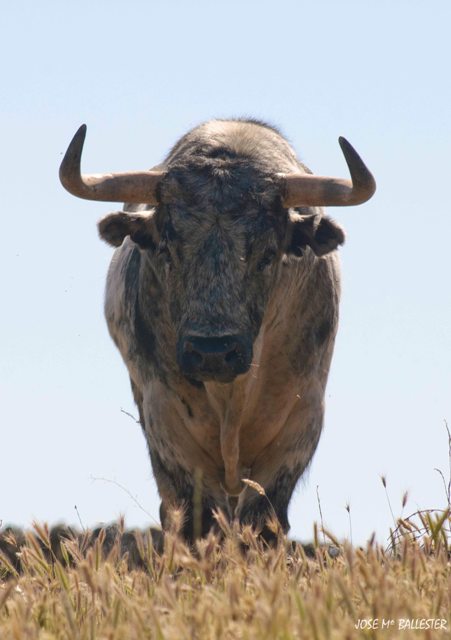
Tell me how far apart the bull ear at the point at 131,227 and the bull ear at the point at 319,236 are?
39.4 inches

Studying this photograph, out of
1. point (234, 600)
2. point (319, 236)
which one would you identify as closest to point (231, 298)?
point (319, 236)

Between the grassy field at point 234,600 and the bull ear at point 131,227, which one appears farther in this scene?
the bull ear at point 131,227

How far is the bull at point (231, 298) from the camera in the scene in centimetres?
879

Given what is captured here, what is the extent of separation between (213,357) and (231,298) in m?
0.64

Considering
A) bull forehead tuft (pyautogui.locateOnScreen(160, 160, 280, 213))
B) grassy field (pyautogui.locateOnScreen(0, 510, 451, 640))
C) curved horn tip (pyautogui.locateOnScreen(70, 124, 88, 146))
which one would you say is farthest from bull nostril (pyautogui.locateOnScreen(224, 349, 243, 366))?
grassy field (pyautogui.locateOnScreen(0, 510, 451, 640))

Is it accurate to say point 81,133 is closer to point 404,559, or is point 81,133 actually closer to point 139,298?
point 139,298

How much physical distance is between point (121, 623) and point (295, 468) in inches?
230

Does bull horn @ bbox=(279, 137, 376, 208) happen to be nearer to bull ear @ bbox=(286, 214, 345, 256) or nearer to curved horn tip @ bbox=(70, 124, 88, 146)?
bull ear @ bbox=(286, 214, 345, 256)

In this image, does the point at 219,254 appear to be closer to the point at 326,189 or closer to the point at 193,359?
the point at 193,359

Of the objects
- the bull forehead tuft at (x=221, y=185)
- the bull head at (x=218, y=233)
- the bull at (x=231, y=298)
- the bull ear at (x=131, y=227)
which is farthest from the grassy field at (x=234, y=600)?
the bull ear at (x=131, y=227)

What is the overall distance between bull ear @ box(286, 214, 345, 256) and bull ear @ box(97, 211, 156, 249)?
39.4 inches

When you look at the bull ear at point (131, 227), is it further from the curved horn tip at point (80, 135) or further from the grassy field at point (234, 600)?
the grassy field at point (234, 600)

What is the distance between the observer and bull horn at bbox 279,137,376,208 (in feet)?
29.7

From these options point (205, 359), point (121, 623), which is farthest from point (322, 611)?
point (205, 359)
